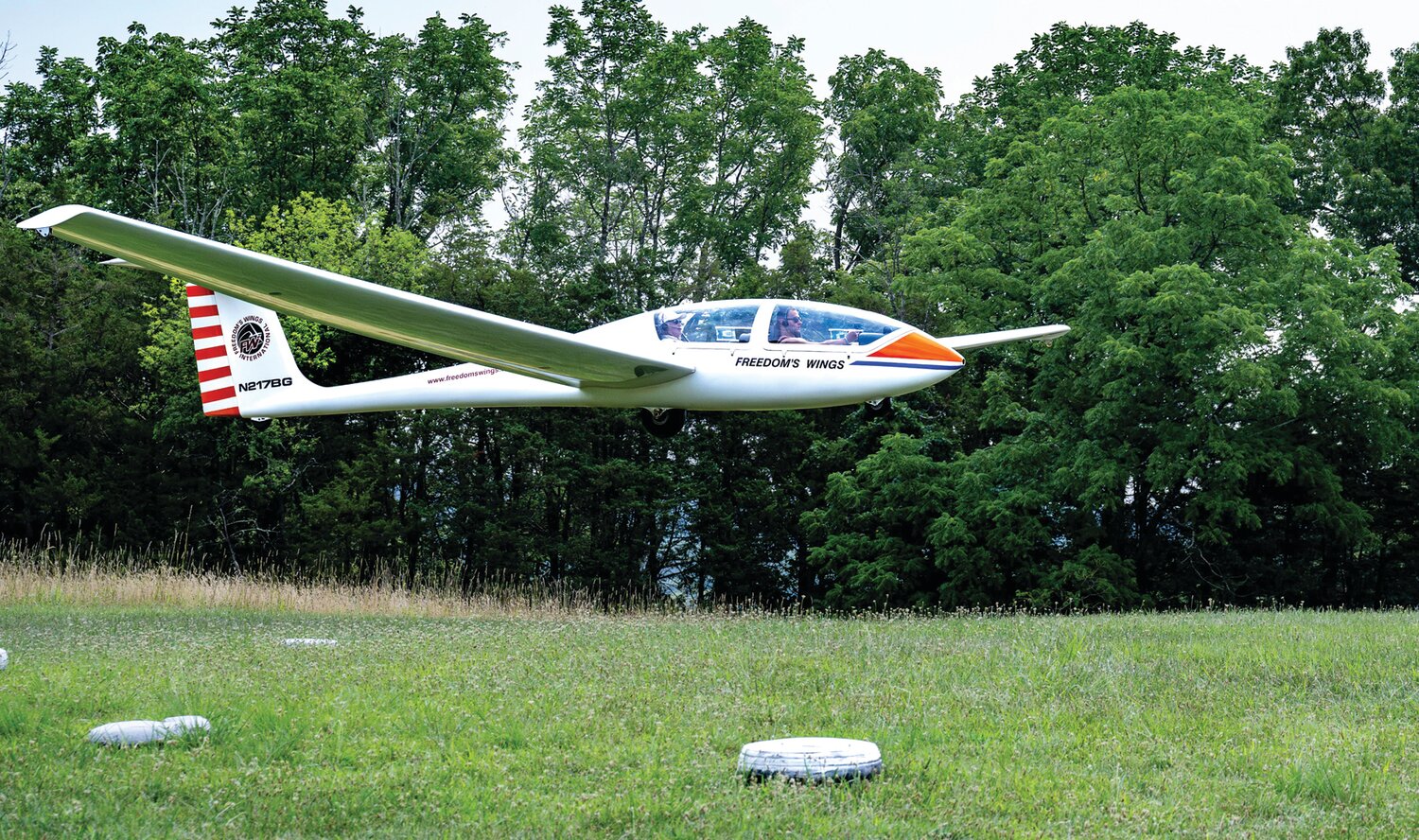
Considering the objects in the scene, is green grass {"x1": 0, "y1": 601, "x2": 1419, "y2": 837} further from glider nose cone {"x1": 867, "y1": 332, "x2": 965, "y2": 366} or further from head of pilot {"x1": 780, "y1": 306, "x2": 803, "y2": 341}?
head of pilot {"x1": 780, "y1": 306, "x2": 803, "y2": 341}

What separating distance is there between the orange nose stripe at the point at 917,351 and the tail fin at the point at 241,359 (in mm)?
8572

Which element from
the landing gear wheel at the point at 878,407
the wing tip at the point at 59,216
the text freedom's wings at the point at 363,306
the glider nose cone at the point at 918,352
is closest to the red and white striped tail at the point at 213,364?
the text freedom's wings at the point at 363,306

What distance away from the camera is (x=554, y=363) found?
15055mm

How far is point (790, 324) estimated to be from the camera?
48.8 ft

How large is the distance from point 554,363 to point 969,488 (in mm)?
18411

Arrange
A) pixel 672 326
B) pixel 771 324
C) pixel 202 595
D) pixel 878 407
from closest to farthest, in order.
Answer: pixel 771 324
pixel 878 407
pixel 672 326
pixel 202 595

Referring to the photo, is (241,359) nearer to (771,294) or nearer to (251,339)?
(251,339)

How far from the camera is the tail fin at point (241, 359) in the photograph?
1897 centimetres

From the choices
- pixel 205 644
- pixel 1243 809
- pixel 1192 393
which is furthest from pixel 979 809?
pixel 1192 393

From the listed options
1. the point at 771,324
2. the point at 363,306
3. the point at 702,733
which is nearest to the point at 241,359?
the point at 363,306

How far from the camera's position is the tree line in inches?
1174

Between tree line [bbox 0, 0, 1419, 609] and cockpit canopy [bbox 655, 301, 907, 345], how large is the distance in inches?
500

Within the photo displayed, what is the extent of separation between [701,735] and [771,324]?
7562 millimetres

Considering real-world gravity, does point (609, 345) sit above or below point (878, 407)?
above
